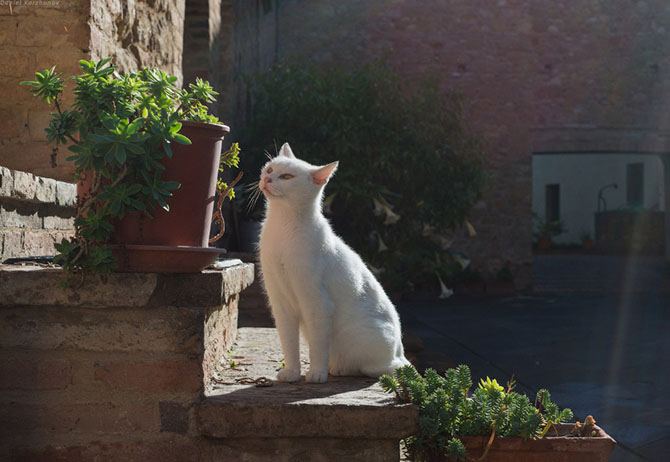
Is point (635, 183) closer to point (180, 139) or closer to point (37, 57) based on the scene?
point (37, 57)

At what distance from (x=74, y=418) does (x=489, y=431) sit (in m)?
1.25

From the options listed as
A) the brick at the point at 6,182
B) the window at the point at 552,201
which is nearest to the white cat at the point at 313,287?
the brick at the point at 6,182

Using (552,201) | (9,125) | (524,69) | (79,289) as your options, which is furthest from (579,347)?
(552,201)

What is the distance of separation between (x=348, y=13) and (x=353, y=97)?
4918 millimetres

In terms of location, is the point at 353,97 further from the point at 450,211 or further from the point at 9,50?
the point at 9,50

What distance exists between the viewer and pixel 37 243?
9.36ft

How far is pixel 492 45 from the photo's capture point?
14.1 meters

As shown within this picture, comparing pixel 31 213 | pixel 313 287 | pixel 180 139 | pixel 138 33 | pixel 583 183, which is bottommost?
pixel 313 287

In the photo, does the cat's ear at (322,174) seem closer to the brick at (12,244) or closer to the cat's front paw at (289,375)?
the cat's front paw at (289,375)

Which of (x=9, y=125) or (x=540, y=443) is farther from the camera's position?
(x=9, y=125)

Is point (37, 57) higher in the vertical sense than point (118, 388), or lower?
higher

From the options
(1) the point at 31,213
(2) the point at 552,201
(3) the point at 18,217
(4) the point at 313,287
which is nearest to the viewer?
(4) the point at 313,287

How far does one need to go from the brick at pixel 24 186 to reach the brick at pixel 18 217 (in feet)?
0.19

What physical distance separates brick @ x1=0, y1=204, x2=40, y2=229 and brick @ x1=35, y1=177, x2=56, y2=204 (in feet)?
0.22
